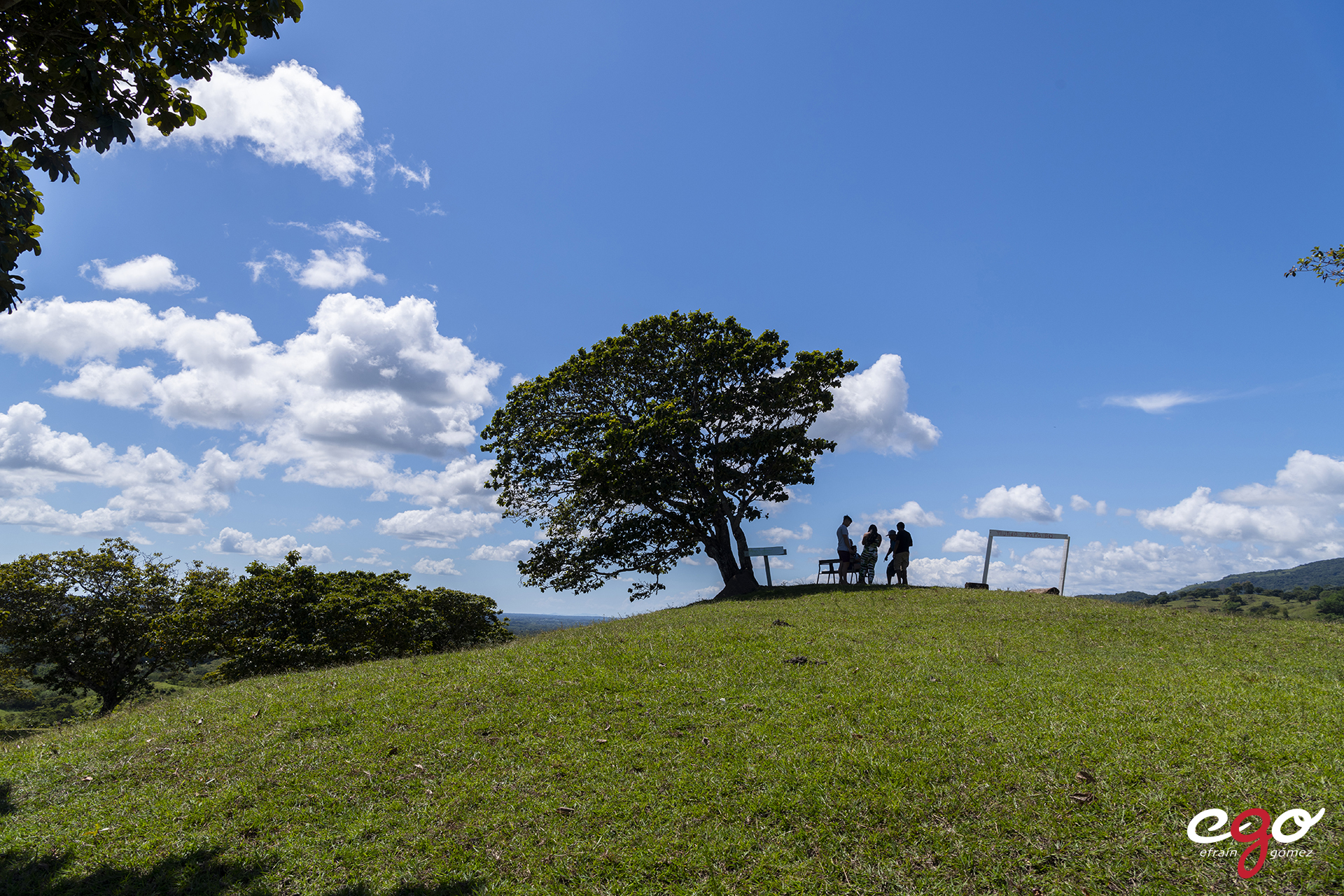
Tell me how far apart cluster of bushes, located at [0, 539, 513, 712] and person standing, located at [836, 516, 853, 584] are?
12.1 metres

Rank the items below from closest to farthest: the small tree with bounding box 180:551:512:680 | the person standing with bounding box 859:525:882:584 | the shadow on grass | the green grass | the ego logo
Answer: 1. the ego logo
2. the green grass
3. the shadow on grass
4. the small tree with bounding box 180:551:512:680
5. the person standing with bounding box 859:525:882:584

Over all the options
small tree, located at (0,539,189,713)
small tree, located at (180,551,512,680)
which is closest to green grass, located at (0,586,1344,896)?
small tree, located at (180,551,512,680)

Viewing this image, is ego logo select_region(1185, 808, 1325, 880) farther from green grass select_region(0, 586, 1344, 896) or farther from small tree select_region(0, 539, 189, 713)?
small tree select_region(0, 539, 189, 713)

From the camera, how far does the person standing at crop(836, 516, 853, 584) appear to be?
22.2m

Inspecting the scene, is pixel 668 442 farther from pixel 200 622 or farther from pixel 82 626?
pixel 82 626

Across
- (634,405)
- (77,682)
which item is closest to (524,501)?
(634,405)

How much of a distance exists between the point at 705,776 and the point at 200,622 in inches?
669

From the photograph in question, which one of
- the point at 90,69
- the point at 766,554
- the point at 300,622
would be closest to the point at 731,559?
the point at 766,554

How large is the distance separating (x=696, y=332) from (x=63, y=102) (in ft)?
63.4

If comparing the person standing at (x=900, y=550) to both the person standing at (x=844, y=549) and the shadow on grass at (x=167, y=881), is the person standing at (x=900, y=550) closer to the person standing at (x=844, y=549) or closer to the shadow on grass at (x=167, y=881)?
the person standing at (x=844, y=549)

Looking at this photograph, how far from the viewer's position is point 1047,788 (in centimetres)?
652

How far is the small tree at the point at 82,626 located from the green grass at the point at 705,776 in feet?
55.9

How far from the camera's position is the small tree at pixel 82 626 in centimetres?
2314

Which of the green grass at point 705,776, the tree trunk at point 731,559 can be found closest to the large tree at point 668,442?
the tree trunk at point 731,559
